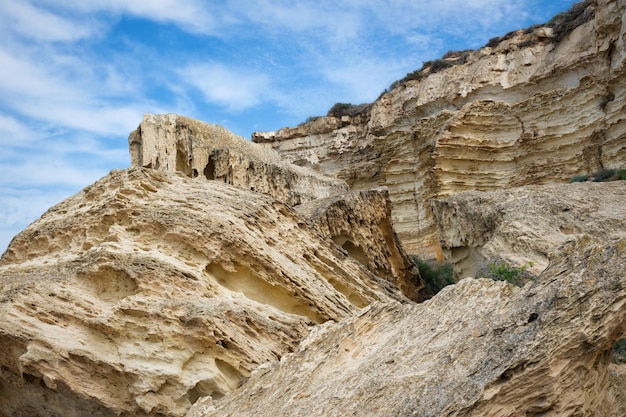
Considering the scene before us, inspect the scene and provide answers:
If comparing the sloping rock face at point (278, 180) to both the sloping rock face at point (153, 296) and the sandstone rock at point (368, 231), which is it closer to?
the sandstone rock at point (368, 231)

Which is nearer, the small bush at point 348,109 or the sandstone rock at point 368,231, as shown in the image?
the sandstone rock at point 368,231

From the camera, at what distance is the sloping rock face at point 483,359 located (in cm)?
561

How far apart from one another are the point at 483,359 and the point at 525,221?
7227 mm

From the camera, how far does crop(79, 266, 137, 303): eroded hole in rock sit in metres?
8.86

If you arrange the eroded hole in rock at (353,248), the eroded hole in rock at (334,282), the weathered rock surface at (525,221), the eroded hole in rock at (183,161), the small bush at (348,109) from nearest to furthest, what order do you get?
1. the eroded hole in rock at (334,282)
2. the weathered rock surface at (525,221)
3. the eroded hole in rock at (353,248)
4. the eroded hole in rock at (183,161)
5. the small bush at (348,109)

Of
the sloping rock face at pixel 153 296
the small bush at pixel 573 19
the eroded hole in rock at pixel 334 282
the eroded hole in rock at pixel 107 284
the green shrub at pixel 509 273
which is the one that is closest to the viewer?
the sloping rock face at pixel 153 296

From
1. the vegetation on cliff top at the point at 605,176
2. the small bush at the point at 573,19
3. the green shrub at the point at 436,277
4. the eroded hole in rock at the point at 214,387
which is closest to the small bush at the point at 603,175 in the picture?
the vegetation on cliff top at the point at 605,176

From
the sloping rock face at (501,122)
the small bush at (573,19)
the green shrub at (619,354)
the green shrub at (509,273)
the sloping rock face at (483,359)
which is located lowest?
the green shrub at (619,354)

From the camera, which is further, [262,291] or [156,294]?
[262,291]

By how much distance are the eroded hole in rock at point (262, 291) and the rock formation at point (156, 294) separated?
0.05ft

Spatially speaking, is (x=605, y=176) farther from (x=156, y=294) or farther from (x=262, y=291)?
(x=156, y=294)

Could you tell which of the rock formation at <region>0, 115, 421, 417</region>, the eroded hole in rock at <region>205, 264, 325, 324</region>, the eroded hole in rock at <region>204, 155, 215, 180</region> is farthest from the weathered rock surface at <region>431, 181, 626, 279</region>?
the eroded hole in rock at <region>204, 155, 215, 180</region>

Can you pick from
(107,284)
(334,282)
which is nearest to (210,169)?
(334,282)

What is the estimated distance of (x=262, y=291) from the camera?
9.74 metres
